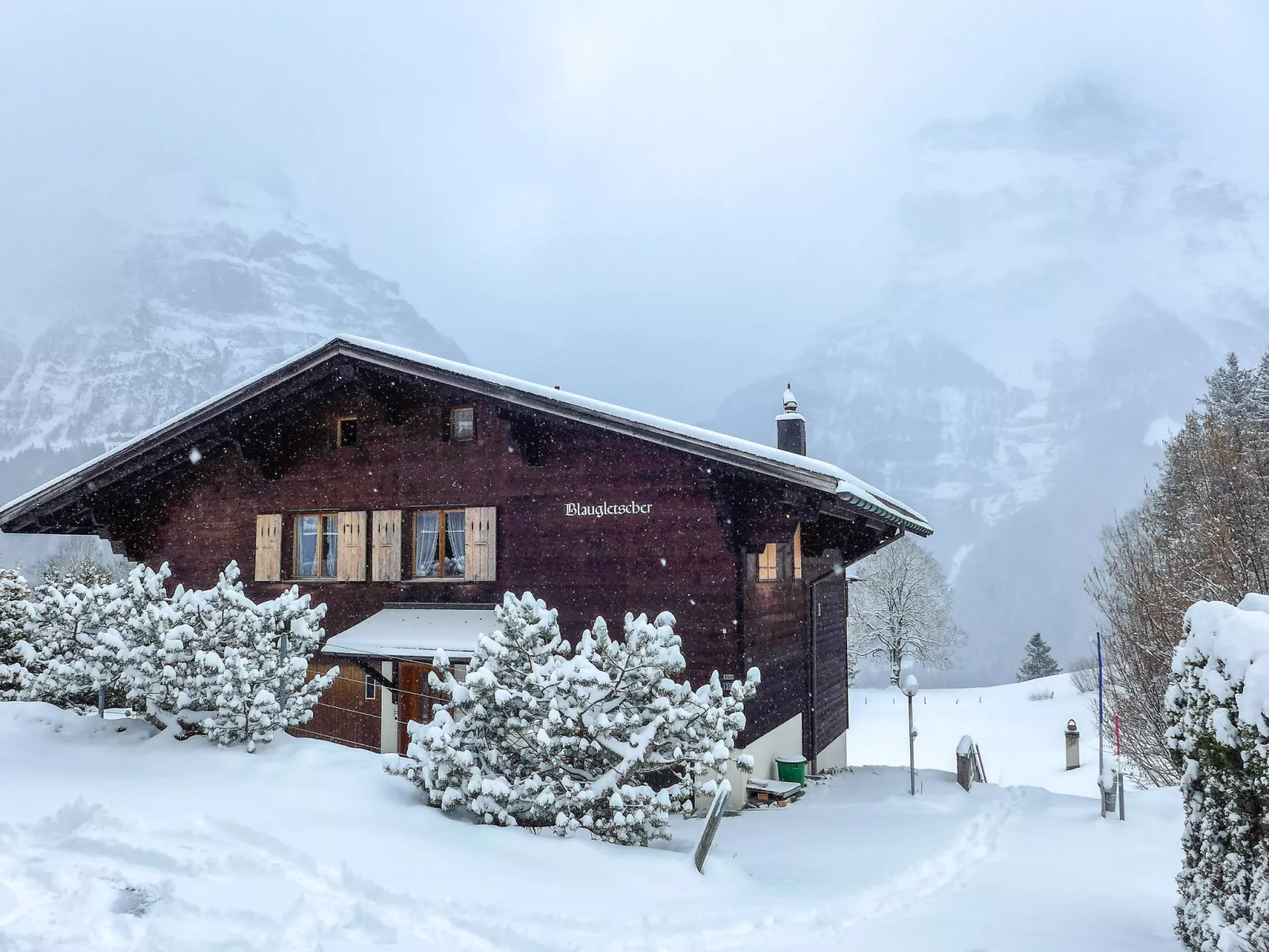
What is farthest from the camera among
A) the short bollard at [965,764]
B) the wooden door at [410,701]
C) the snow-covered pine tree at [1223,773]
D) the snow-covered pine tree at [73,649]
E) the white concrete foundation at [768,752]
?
the short bollard at [965,764]

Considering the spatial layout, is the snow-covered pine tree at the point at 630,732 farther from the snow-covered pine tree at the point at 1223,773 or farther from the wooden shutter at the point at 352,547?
the wooden shutter at the point at 352,547

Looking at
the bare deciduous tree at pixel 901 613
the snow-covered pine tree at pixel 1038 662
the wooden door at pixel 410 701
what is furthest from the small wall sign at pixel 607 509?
the snow-covered pine tree at pixel 1038 662

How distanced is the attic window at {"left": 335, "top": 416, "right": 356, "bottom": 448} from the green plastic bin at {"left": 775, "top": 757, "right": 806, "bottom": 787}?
356 inches

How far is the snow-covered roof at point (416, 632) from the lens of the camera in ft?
42.0

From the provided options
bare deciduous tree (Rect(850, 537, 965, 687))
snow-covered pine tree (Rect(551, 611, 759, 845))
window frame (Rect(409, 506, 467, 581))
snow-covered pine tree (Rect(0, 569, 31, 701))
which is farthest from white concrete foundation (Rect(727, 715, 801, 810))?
bare deciduous tree (Rect(850, 537, 965, 687))

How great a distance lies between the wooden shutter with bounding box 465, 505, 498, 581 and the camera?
13.8m

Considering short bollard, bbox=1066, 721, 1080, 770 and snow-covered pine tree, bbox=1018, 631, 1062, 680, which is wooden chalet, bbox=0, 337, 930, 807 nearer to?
short bollard, bbox=1066, 721, 1080, 770

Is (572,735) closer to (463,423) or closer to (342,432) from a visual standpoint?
(463,423)

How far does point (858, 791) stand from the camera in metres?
14.4

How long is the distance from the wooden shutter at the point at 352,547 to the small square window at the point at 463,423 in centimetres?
221

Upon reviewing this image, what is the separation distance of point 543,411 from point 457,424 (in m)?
2.34

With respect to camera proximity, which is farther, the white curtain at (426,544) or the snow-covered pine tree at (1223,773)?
the white curtain at (426,544)

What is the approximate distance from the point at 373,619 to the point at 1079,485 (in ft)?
682

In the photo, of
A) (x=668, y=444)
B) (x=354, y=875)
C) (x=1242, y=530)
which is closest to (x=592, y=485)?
(x=668, y=444)
